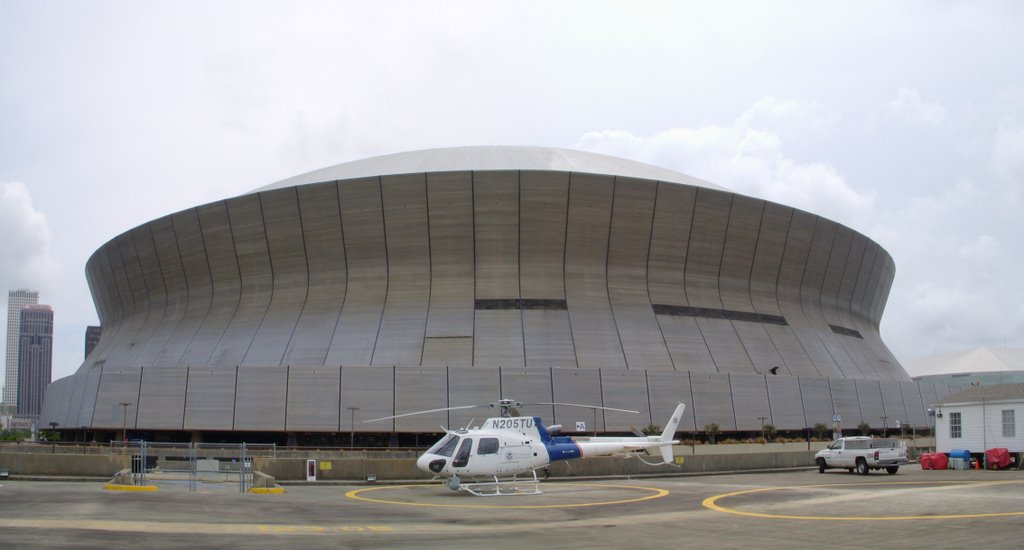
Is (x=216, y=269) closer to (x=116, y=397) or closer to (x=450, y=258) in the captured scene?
(x=116, y=397)

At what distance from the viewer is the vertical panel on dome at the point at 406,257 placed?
45.1 m

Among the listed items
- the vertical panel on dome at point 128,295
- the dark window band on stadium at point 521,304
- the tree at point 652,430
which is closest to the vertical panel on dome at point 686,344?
the tree at point 652,430

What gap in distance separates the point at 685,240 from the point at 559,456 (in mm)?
27011

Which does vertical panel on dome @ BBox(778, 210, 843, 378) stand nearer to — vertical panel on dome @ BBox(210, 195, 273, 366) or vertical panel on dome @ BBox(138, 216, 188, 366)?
vertical panel on dome @ BBox(210, 195, 273, 366)

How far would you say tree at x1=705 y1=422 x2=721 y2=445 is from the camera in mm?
43594

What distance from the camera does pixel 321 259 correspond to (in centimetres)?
4847

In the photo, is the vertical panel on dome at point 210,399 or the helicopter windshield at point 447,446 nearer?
the helicopter windshield at point 447,446

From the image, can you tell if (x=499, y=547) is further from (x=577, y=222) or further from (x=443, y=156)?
(x=443, y=156)

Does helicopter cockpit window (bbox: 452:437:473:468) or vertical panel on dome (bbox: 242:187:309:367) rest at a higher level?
vertical panel on dome (bbox: 242:187:309:367)

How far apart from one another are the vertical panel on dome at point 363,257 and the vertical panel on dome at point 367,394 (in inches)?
167

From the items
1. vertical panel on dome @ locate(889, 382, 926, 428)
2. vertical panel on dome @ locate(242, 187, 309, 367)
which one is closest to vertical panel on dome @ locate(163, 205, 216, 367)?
vertical panel on dome @ locate(242, 187, 309, 367)

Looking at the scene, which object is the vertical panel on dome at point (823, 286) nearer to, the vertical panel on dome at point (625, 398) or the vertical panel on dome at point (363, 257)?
the vertical panel on dome at point (625, 398)

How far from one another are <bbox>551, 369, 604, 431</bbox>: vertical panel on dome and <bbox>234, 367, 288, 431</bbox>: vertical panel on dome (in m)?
12.3

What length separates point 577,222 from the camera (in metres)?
47.0
